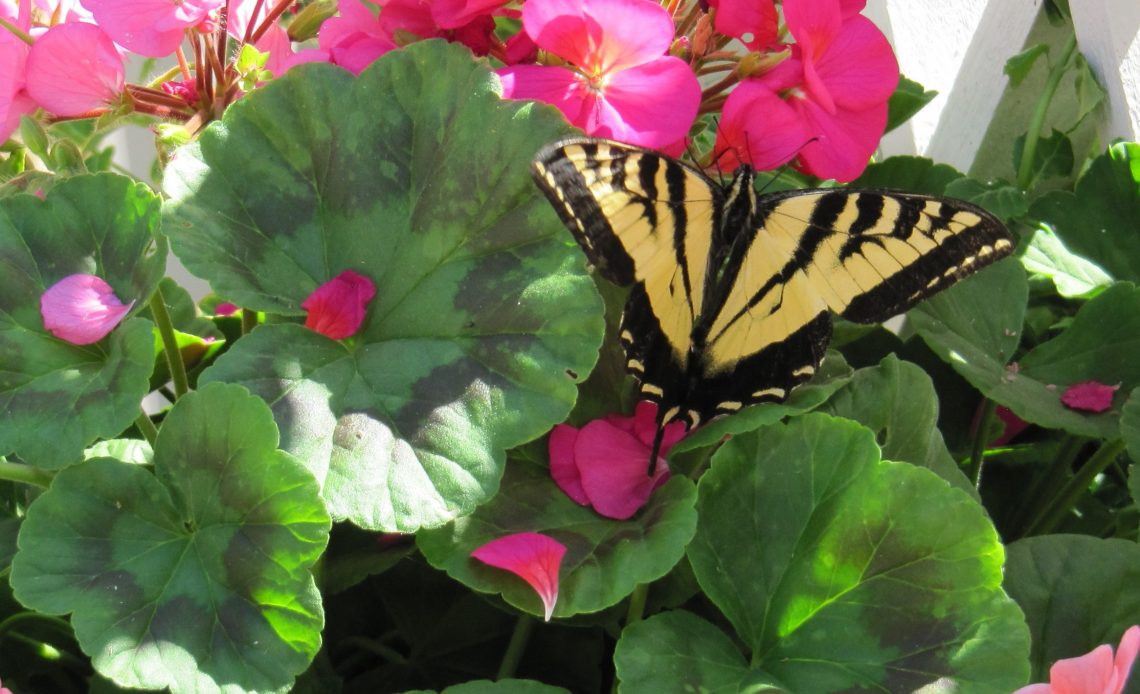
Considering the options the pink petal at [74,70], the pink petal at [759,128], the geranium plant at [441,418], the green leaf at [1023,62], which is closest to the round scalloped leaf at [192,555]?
the geranium plant at [441,418]

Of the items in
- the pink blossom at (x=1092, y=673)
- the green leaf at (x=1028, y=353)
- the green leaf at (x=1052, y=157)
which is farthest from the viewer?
the green leaf at (x=1052, y=157)

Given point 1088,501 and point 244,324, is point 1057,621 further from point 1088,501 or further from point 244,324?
point 244,324

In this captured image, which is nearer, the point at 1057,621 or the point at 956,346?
the point at 1057,621

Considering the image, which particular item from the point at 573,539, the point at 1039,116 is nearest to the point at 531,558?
the point at 573,539

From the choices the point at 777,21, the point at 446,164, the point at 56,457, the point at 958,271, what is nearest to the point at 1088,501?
the point at 958,271

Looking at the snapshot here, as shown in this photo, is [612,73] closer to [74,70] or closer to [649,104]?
[649,104]

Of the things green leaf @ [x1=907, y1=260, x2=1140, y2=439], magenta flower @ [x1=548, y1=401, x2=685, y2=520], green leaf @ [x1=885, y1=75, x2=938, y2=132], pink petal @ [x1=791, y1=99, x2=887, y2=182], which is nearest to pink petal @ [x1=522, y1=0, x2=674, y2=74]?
pink petal @ [x1=791, y1=99, x2=887, y2=182]

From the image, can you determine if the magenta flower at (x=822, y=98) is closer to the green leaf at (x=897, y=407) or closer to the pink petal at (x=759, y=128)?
the pink petal at (x=759, y=128)
